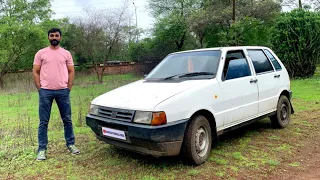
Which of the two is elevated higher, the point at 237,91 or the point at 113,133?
the point at 237,91

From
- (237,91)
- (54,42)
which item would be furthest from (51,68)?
(237,91)

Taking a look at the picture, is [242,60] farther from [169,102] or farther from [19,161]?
[19,161]

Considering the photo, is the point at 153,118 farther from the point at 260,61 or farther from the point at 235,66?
the point at 260,61

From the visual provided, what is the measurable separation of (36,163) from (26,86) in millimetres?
14525

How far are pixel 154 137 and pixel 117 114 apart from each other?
2.19 feet

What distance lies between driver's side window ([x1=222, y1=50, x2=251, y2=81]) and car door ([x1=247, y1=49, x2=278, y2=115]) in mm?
265

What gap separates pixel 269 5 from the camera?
21297mm

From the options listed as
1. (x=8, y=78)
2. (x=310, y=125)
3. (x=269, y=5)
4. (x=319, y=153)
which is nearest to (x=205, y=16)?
(x=269, y=5)

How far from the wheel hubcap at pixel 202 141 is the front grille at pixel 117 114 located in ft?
3.15

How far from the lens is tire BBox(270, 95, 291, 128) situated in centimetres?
565

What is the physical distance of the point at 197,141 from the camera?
12.7ft

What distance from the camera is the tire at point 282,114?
5.65 m

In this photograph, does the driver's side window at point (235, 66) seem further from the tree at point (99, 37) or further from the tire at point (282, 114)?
the tree at point (99, 37)

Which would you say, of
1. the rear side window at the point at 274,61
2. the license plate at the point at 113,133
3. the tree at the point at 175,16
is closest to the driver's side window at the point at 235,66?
the rear side window at the point at 274,61
